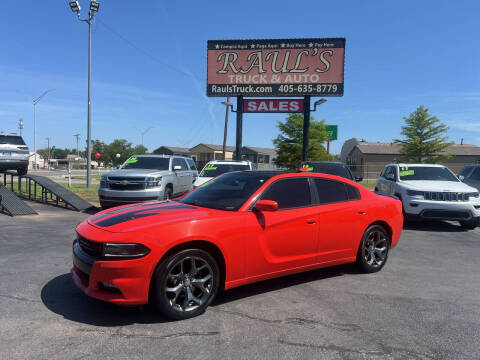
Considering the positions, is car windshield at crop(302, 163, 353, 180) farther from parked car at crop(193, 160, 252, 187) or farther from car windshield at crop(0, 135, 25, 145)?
car windshield at crop(0, 135, 25, 145)

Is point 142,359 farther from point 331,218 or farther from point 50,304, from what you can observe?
point 331,218

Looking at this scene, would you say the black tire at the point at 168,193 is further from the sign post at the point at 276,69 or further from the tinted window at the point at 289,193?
the sign post at the point at 276,69

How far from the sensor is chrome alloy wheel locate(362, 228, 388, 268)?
17.3 feet

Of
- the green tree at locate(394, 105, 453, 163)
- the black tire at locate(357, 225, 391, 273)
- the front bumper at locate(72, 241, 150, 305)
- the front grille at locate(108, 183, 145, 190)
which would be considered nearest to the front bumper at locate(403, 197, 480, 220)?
the black tire at locate(357, 225, 391, 273)

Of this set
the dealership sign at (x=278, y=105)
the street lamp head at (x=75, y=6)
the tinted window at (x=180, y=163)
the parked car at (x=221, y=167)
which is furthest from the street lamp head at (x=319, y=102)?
the street lamp head at (x=75, y=6)

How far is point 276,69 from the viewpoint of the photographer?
1889cm

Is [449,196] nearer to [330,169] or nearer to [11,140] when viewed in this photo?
[330,169]

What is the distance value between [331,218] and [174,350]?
8.65ft

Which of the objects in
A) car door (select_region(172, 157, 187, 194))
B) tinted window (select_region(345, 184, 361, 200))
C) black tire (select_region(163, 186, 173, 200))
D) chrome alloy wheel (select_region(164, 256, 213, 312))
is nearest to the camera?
chrome alloy wheel (select_region(164, 256, 213, 312))

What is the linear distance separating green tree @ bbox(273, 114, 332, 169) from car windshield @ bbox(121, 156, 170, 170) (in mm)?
22163

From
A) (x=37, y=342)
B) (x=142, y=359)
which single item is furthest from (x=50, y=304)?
(x=142, y=359)

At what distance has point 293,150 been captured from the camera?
33.4 meters

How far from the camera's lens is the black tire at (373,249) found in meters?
5.19

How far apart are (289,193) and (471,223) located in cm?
730
